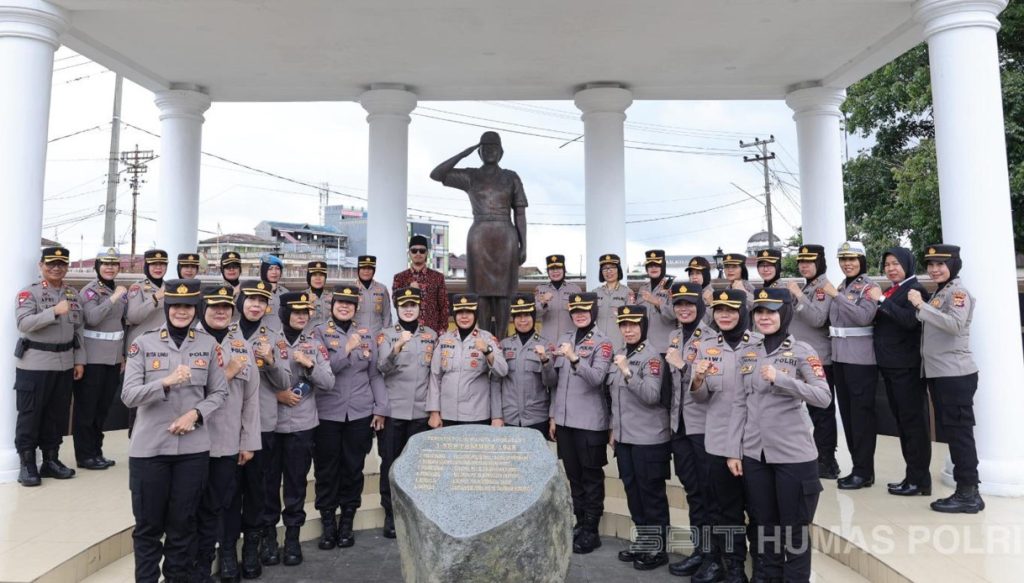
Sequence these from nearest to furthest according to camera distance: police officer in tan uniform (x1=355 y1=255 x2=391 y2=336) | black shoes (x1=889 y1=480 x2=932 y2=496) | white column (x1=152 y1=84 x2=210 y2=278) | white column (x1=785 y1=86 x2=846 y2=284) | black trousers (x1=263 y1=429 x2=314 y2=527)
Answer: black trousers (x1=263 y1=429 x2=314 y2=527) → black shoes (x1=889 y1=480 x2=932 y2=496) → police officer in tan uniform (x1=355 y1=255 x2=391 y2=336) → white column (x1=785 y1=86 x2=846 y2=284) → white column (x1=152 y1=84 x2=210 y2=278)

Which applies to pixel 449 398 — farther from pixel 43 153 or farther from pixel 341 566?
pixel 43 153

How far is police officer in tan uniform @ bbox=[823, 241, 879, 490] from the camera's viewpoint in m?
5.03

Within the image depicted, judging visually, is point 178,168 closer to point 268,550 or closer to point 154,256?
point 154,256

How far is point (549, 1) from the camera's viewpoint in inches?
242

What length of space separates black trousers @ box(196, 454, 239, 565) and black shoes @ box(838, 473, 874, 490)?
15.7 ft

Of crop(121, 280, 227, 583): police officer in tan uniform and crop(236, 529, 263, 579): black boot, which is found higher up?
crop(121, 280, 227, 583): police officer in tan uniform

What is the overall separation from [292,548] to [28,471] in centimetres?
269

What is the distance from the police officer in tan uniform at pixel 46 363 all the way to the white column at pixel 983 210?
7.73 m

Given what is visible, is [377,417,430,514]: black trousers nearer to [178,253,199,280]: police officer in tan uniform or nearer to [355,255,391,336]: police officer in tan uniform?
[355,255,391,336]: police officer in tan uniform

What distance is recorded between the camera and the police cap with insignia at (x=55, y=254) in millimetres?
5258

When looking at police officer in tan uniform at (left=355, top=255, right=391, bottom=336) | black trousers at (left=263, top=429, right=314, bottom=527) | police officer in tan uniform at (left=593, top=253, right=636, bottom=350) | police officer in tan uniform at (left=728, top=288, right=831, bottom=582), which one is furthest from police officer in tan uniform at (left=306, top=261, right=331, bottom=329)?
police officer in tan uniform at (left=728, top=288, right=831, bottom=582)

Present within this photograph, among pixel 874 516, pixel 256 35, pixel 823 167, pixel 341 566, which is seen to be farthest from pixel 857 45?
pixel 341 566

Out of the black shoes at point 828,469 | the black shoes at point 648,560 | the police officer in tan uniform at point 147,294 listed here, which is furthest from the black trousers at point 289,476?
the black shoes at point 828,469

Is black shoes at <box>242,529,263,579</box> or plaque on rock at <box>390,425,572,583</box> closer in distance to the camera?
plaque on rock at <box>390,425,572,583</box>
